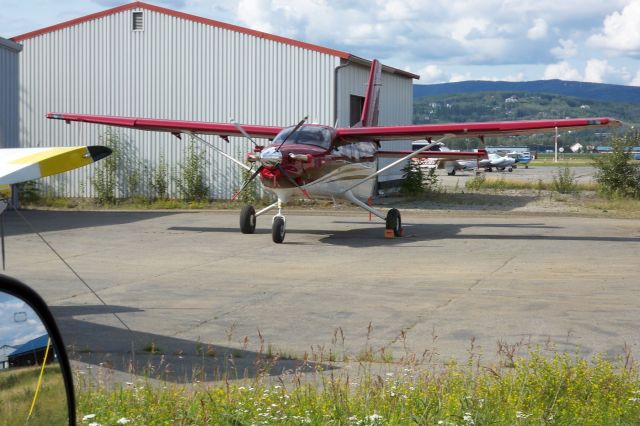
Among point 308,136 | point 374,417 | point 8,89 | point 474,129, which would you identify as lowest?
point 374,417

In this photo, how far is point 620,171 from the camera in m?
31.1

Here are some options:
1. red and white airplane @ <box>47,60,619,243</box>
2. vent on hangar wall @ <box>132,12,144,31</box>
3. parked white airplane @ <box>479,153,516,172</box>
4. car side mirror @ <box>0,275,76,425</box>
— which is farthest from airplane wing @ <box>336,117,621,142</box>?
parked white airplane @ <box>479,153,516,172</box>

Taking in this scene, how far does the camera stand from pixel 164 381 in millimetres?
6664

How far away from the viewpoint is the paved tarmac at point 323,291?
8.30 m

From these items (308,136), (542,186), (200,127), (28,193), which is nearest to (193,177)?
(28,193)

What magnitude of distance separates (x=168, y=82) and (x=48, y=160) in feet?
86.0

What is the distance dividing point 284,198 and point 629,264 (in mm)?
7161

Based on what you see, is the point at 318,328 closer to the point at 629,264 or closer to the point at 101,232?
the point at 629,264

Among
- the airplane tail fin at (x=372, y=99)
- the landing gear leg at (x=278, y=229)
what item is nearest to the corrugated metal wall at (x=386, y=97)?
the airplane tail fin at (x=372, y=99)

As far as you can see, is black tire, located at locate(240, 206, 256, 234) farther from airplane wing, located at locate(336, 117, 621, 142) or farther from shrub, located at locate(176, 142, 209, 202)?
shrub, located at locate(176, 142, 209, 202)

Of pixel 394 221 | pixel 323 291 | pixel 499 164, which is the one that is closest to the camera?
pixel 323 291

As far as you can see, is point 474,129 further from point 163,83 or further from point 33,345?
point 33,345

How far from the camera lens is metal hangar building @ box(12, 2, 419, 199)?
28641mm

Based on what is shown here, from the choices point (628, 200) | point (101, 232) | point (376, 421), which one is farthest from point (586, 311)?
point (628, 200)
